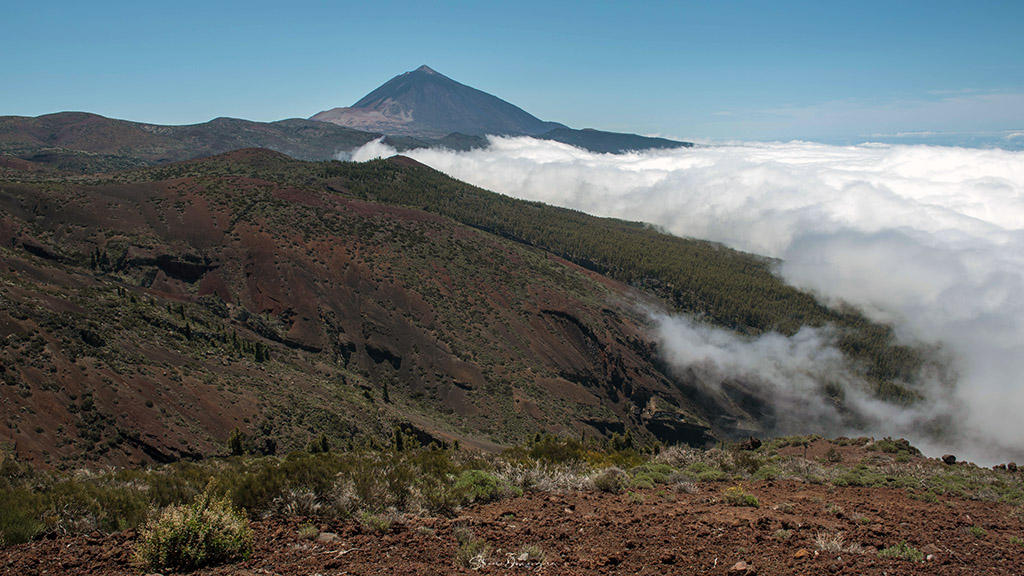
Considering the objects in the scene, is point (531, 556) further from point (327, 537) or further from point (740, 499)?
point (740, 499)

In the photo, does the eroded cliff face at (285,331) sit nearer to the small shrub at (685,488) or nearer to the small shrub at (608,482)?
the small shrub at (608,482)

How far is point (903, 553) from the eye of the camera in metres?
7.16

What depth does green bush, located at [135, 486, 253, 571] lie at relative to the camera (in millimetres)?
6035

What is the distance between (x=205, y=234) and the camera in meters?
56.5

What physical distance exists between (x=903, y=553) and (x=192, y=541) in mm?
8220

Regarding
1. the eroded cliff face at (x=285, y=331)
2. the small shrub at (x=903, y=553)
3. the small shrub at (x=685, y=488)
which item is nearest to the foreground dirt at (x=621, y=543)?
the small shrub at (x=903, y=553)

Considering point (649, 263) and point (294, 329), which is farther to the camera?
point (649, 263)

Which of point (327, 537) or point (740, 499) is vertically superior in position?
point (327, 537)

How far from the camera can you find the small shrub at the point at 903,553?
23.3ft

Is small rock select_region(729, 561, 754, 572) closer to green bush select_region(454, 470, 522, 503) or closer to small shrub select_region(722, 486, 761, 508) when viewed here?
small shrub select_region(722, 486, 761, 508)

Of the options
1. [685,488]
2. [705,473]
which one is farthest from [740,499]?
[705,473]

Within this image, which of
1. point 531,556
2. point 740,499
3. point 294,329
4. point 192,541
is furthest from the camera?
point 294,329

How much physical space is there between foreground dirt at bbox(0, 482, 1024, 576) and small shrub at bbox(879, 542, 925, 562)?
0.11m

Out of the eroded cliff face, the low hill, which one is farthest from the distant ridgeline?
the eroded cliff face
